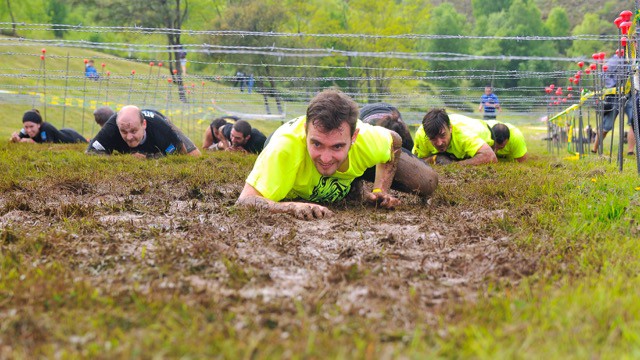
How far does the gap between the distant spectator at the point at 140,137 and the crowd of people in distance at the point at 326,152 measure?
1 centimetres

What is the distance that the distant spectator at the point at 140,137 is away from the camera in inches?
379

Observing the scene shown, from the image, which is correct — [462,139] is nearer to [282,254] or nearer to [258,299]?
[282,254]

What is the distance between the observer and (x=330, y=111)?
5.09m

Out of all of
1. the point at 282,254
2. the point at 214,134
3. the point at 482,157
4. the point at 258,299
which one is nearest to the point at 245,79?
the point at 214,134

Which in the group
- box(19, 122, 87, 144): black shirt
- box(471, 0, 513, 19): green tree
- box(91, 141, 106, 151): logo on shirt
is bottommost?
box(19, 122, 87, 144): black shirt

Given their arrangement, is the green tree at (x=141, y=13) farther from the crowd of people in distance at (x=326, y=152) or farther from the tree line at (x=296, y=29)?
the crowd of people in distance at (x=326, y=152)

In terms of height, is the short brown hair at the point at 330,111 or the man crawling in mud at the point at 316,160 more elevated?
the short brown hair at the point at 330,111

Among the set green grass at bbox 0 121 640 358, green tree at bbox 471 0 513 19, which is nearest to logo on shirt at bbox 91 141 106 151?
green grass at bbox 0 121 640 358

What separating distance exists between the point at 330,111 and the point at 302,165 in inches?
24.5

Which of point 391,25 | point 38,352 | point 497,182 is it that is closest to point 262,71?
point 391,25

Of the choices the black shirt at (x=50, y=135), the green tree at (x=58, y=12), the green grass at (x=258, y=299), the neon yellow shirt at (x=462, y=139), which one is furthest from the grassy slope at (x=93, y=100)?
the green tree at (x=58, y=12)

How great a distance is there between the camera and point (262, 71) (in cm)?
3053

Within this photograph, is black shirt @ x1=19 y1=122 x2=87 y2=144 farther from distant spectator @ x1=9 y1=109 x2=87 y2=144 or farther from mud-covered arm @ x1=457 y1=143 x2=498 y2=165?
mud-covered arm @ x1=457 y1=143 x2=498 y2=165

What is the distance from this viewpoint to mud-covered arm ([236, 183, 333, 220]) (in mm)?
5137
